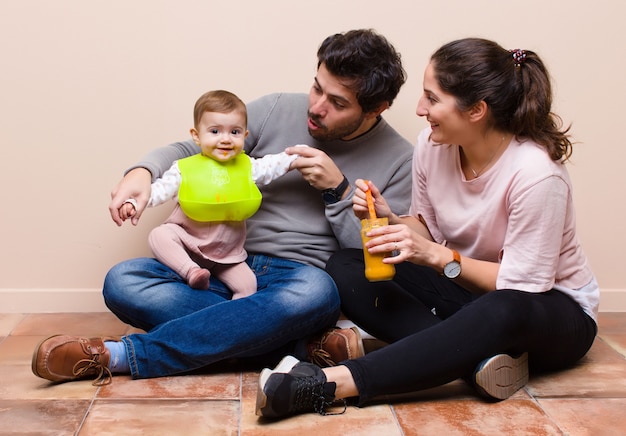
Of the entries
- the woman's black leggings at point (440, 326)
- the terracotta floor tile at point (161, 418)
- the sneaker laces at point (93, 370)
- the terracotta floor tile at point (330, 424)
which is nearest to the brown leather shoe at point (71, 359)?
the sneaker laces at point (93, 370)

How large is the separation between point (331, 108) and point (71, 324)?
1142 mm

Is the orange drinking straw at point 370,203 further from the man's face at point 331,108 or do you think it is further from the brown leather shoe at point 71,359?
the brown leather shoe at point 71,359

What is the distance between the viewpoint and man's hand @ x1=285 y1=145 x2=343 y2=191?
7.27 feet

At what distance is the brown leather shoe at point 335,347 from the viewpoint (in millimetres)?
2127

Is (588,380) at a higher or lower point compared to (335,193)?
lower

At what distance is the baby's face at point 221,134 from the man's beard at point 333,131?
0.71 feet

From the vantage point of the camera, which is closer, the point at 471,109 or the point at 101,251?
the point at 471,109

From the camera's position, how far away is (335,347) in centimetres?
215

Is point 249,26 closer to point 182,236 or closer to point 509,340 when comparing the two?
point 182,236

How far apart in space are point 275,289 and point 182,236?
315 mm

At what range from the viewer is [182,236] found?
2225mm

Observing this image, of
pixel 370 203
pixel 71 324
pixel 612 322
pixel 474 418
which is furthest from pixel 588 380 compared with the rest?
pixel 71 324

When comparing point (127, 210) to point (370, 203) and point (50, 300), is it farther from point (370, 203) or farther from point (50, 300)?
point (50, 300)

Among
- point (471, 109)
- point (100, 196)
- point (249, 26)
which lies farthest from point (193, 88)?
point (471, 109)
